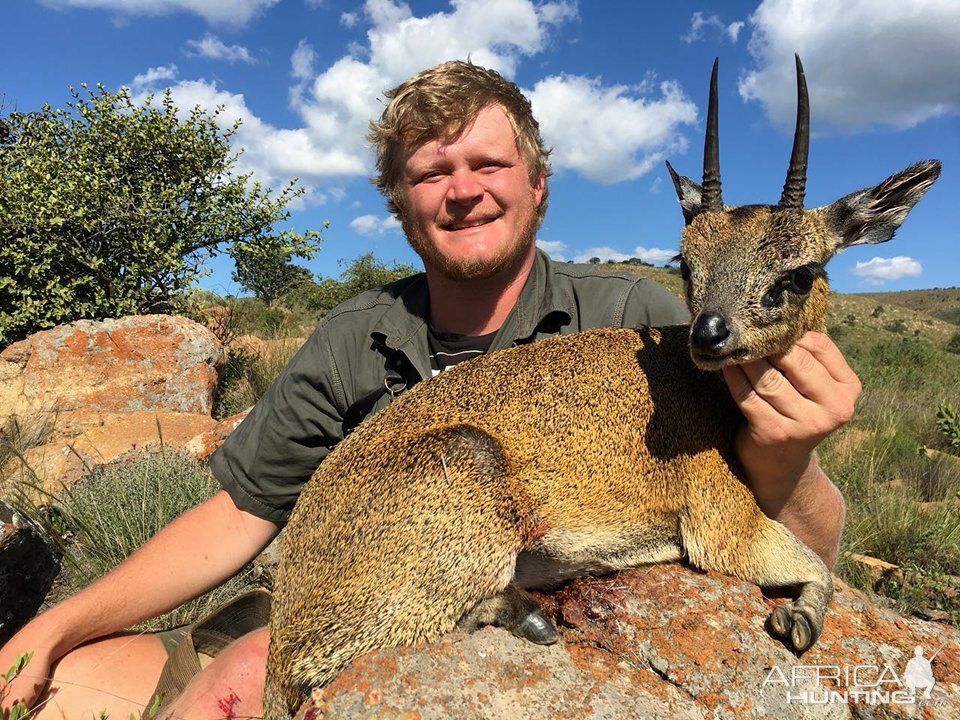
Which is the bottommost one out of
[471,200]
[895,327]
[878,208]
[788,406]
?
[895,327]

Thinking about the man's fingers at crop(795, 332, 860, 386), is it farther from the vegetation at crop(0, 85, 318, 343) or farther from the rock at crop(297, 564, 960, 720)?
the vegetation at crop(0, 85, 318, 343)

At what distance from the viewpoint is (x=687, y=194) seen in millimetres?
4242

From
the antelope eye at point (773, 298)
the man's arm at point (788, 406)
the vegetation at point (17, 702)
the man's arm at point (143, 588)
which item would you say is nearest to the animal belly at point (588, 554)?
the man's arm at point (788, 406)

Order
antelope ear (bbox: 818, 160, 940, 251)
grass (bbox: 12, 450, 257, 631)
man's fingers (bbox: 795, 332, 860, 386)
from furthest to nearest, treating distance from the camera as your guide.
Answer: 1. grass (bbox: 12, 450, 257, 631)
2. antelope ear (bbox: 818, 160, 940, 251)
3. man's fingers (bbox: 795, 332, 860, 386)

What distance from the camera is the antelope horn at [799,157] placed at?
3293 mm

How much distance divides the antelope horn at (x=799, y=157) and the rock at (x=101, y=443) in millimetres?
7893

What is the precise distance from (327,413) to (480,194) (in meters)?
2.05

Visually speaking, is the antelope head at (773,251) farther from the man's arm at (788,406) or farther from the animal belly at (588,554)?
the animal belly at (588,554)

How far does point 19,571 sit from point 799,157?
6325mm

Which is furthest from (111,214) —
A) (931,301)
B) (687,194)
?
(931,301)

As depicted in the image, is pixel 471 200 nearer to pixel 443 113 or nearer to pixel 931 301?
pixel 443 113

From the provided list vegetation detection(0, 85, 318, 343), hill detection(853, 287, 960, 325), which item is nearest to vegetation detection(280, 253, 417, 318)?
vegetation detection(0, 85, 318, 343)

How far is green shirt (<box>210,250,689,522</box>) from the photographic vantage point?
472 centimetres

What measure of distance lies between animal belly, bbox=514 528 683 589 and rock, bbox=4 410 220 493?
6.61 m
